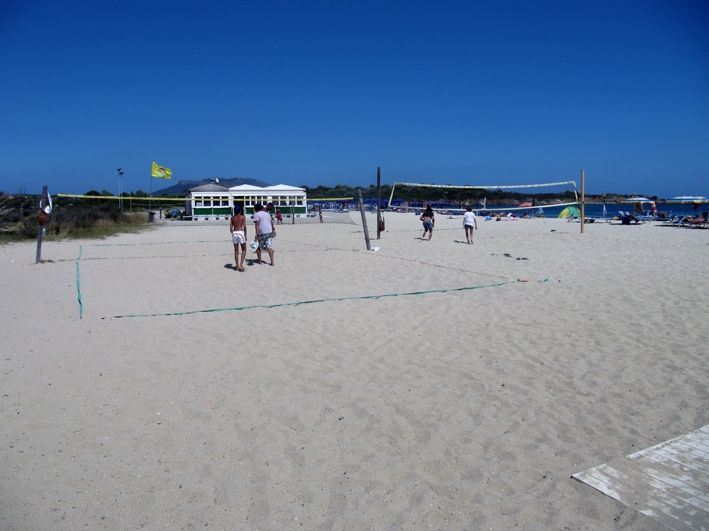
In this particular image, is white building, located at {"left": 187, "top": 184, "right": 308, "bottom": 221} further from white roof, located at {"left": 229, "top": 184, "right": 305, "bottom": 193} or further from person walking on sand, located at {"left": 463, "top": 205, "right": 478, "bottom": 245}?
person walking on sand, located at {"left": 463, "top": 205, "right": 478, "bottom": 245}

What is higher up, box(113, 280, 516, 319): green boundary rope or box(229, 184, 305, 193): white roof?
box(229, 184, 305, 193): white roof

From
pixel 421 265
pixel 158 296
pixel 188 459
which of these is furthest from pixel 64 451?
pixel 421 265

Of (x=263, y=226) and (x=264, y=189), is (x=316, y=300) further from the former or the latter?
(x=264, y=189)

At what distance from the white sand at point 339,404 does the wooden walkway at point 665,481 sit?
83mm

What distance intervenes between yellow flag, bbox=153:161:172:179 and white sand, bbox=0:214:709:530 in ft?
101

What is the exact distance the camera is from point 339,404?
338 centimetres

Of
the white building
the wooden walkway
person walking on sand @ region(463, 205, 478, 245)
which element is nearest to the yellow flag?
the white building

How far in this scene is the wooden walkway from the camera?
2225 mm

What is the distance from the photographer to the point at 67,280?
812 centimetres

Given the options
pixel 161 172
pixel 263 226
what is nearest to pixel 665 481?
pixel 263 226

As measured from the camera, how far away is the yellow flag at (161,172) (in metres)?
35.4

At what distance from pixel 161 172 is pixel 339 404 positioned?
36.2m

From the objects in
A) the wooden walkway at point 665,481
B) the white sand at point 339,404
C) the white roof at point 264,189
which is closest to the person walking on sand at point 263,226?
the white sand at point 339,404

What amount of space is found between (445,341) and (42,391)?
333 cm
